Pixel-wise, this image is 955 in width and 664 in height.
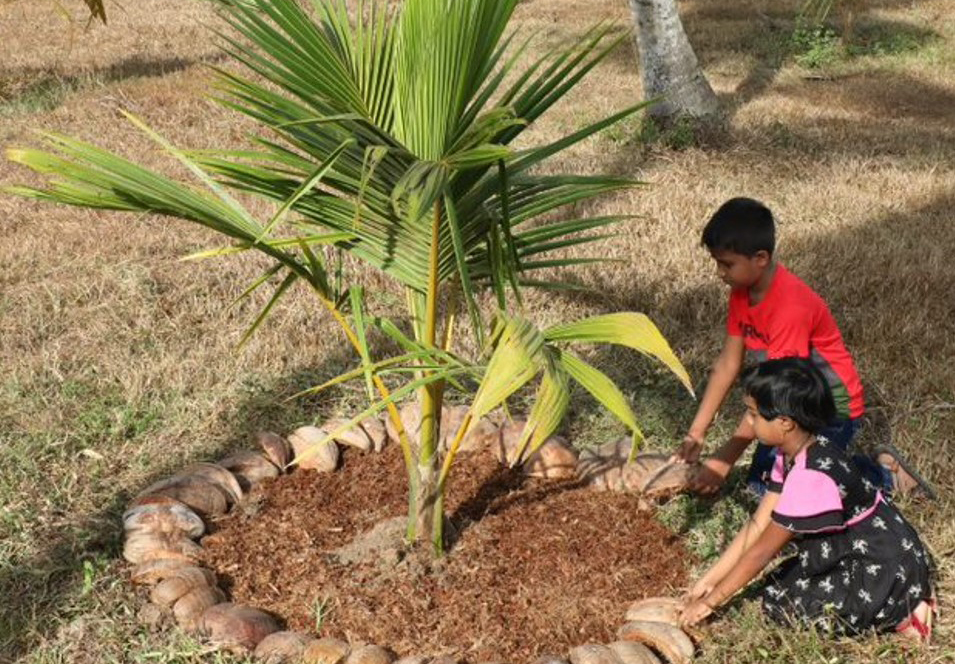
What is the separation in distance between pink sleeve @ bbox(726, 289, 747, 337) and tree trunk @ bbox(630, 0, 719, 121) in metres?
4.15

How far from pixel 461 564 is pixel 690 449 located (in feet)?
2.64

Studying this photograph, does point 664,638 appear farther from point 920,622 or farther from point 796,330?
point 796,330

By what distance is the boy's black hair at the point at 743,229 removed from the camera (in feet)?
9.84

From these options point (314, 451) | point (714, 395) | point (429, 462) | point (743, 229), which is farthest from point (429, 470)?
point (743, 229)

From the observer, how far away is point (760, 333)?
3.22 m

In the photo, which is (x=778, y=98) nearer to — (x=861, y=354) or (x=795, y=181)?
(x=795, y=181)

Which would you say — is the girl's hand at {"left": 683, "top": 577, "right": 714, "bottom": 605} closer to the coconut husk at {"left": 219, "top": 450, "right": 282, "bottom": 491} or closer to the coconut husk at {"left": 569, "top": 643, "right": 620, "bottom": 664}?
the coconut husk at {"left": 569, "top": 643, "right": 620, "bottom": 664}

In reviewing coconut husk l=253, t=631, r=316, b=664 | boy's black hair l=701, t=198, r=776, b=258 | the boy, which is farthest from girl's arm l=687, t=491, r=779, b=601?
coconut husk l=253, t=631, r=316, b=664

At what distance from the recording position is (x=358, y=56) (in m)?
2.50

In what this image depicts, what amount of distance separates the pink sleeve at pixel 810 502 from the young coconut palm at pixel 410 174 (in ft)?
1.52

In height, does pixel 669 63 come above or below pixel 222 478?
above

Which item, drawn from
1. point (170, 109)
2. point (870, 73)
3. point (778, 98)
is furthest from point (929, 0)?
point (170, 109)

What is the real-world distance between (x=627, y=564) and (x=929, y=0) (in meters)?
11.5

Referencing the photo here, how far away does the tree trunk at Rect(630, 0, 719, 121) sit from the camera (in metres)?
7.28
